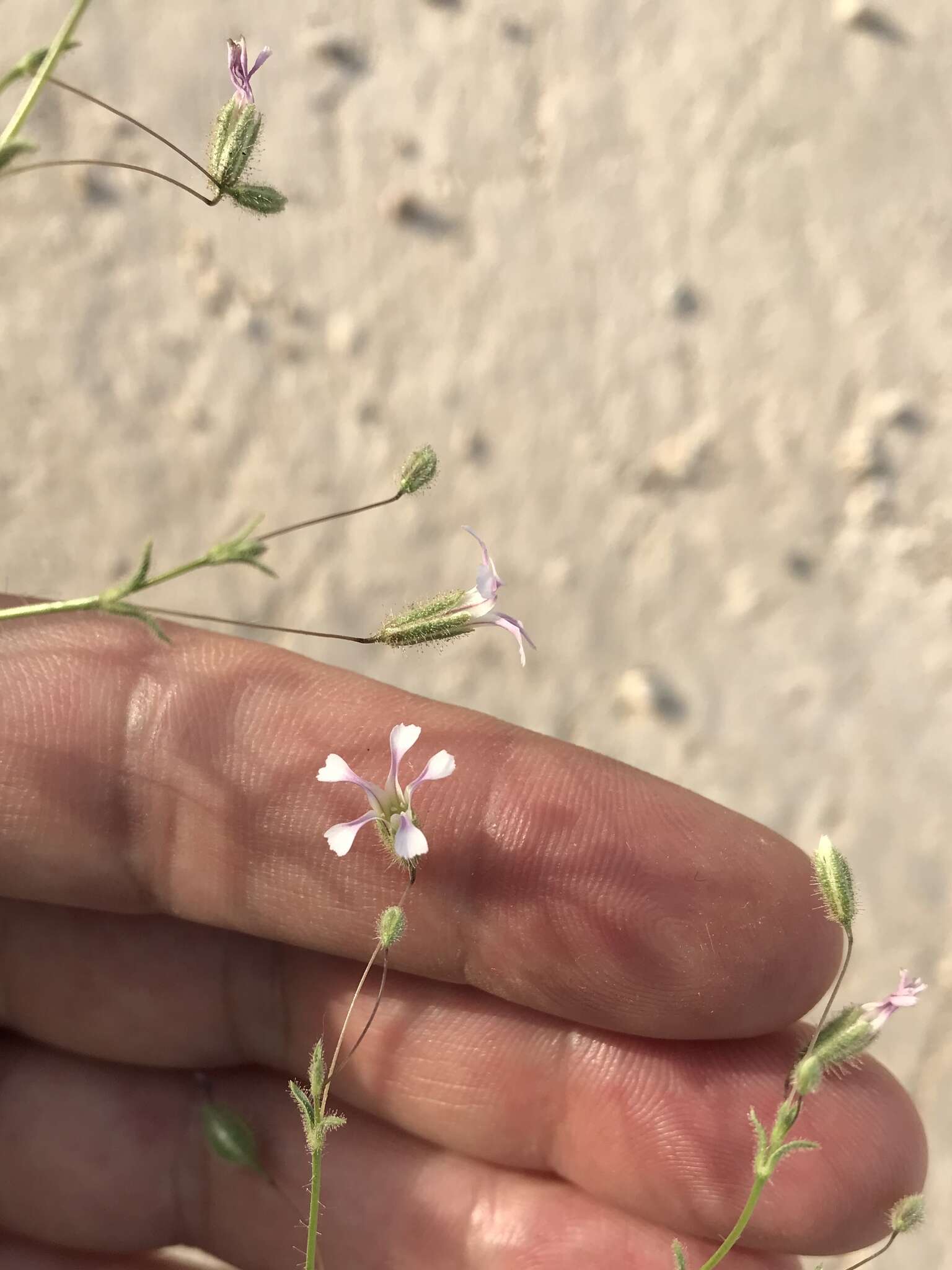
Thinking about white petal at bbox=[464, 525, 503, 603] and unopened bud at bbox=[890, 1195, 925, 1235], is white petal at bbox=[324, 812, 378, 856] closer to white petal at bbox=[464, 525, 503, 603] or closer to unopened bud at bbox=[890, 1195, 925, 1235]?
white petal at bbox=[464, 525, 503, 603]

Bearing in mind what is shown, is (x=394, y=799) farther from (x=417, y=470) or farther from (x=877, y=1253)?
(x=877, y=1253)

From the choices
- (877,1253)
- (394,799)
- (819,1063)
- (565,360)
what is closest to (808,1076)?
(819,1063)

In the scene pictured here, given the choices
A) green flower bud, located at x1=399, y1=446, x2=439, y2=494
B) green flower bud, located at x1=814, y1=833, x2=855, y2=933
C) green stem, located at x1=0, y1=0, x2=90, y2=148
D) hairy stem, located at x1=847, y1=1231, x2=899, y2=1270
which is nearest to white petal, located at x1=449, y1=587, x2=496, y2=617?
green flower bud, located at x1=399, y1=446, x2=439, y2=494

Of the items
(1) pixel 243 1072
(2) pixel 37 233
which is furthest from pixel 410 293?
(1) pixel 243 1072

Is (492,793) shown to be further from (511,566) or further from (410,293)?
(410,293)

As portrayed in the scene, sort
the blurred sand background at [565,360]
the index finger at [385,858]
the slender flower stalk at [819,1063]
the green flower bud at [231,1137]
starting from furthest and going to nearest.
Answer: the blurred sand background at [565,360] → the green flower bud at [231,1137] → the index finger at [385,858] → the slender flower stalk at [819,1063]

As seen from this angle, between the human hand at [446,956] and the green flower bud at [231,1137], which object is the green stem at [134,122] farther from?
the green flower bud at [231,1137]

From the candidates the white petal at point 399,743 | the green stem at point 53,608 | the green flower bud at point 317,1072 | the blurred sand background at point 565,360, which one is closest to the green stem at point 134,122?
the blurred sand background at point 565,360
